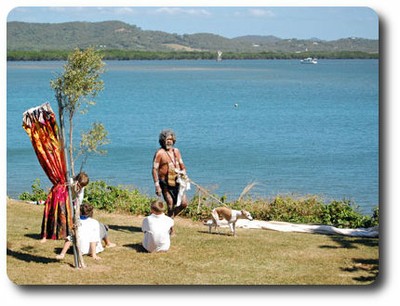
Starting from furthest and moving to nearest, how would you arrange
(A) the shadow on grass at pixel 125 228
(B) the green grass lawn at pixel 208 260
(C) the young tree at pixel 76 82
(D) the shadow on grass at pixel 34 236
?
(A) the shadow on grass at pixel 125 228
(D) the shadow on grass at pixel 34 236
(B) the green grass lawn at pixel 208 260
(C) the young tree at pixel 76 82

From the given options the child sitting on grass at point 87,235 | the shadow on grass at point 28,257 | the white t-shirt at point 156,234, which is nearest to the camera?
the shadow on grass at point 28,257

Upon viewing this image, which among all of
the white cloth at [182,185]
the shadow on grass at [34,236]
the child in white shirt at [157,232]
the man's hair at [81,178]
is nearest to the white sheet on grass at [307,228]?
the white cloth at [182,185]

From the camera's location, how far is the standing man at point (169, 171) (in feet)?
41.3

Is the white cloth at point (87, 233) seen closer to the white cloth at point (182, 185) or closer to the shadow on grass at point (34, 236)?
the shadow on grass at point (34, 236)

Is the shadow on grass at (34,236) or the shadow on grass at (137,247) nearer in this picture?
the shadow on grass at (137,247)

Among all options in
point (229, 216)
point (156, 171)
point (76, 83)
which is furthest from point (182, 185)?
point (76, 83)

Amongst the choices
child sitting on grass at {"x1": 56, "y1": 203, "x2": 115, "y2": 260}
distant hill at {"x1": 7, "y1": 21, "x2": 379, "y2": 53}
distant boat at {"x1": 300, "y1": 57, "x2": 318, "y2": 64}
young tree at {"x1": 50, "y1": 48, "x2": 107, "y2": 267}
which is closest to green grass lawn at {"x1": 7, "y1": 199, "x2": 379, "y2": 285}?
child sitting on grass at {"x1": 56, "y1": 203, "x2": 115, "y2": 260}

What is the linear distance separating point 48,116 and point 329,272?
13.9ft

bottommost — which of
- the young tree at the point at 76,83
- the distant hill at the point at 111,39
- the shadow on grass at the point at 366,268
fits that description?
the shadow on grass at the point at 366,268

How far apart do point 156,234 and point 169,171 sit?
1320mm

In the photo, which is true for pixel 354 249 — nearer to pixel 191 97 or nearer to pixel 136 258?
pixel 136 258

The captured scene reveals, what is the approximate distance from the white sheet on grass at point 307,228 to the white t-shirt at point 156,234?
1393 mm

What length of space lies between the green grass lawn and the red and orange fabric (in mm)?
248

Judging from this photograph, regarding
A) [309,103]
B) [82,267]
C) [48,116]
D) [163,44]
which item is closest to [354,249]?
[82,267]
